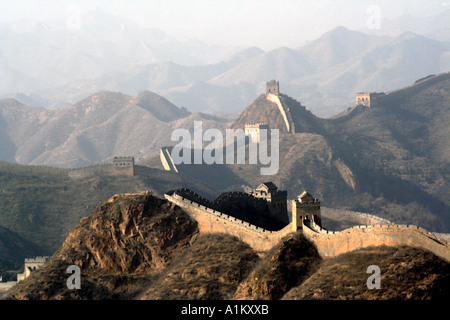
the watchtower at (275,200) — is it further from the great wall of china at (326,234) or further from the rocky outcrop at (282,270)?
the rocky outcrop at (282,270)

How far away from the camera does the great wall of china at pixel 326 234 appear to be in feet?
312

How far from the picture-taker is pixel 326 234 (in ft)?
349

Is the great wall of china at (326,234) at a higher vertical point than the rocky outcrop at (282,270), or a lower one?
higher

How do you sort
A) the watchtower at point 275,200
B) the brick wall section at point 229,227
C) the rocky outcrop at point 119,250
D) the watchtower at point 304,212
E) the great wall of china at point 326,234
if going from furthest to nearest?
the watchtower at point 275,200, the rocky outcrop at point 119,250, the brick wall section at point 229,227, the watchtower at point 304,212, the great wall of china at point 326,234

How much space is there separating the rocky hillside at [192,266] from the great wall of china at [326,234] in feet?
3.06

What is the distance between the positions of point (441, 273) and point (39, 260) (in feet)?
332

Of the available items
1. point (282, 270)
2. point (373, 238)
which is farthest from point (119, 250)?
point (373, 238)

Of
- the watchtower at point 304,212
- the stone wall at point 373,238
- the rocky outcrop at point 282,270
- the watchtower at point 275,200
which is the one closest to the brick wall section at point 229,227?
the watchtower at point 304,212

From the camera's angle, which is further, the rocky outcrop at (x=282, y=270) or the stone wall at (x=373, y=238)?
the rocky outcrop at (x=282, y=270)

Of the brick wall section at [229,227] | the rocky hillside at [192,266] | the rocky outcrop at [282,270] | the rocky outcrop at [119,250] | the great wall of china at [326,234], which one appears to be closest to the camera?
the rocky hillside at [192,266]

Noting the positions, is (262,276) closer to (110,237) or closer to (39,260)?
(110,237)

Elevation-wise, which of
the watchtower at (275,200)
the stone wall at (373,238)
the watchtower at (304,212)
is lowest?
the stone wall at (373,238)
